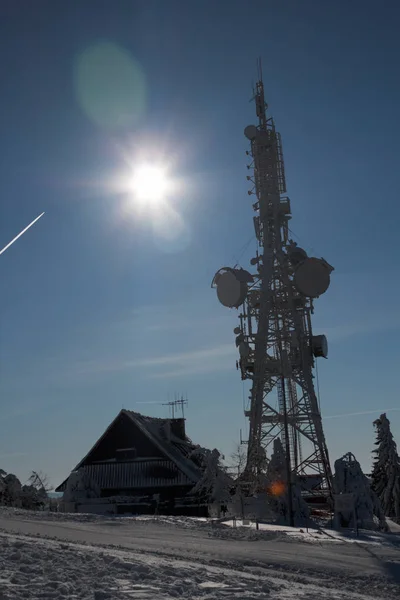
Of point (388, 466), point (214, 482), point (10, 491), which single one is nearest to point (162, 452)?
point (214, 482)

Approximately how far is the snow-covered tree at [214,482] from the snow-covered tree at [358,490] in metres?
9.07

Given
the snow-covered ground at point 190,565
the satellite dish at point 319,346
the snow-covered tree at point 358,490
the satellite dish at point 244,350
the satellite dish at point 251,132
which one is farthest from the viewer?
the satellite dish at point 251,132

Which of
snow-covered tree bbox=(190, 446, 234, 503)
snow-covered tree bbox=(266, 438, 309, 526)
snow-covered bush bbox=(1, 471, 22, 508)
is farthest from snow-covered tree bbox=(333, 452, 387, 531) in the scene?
snow-covered bush bbox=(1, 471, 22, 508)

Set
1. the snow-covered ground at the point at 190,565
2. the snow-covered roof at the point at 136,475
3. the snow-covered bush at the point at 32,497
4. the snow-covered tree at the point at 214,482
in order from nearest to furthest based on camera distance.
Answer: the snow-covered ground at the point at 190,565
the snow-covered tree at the point at 214,482
the snow-covered roof at the point at 136,475
the snow-covered bush at the point at 32,497

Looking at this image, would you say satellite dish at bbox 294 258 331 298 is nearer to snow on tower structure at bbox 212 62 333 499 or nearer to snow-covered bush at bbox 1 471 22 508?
snow on tower structure at bbox 212 62 333 499

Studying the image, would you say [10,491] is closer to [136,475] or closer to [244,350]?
[136,475]

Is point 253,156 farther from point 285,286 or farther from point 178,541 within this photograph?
point 178,541

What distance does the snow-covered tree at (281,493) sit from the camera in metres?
30.8

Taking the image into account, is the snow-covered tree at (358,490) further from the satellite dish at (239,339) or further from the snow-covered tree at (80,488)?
the snow-covered tree at (80,488)

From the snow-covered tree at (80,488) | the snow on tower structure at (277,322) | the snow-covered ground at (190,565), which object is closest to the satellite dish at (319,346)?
the snow on tower structure at (277,322)

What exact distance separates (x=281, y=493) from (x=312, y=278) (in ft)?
50.1

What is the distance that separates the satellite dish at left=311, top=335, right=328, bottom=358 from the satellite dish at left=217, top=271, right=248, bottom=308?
18.6 ft

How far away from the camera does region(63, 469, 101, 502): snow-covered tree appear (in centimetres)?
4291

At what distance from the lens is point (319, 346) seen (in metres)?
41.5
